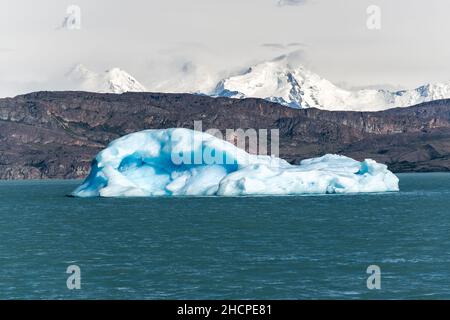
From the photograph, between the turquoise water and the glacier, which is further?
the glacier

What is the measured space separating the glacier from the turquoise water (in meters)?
11.4

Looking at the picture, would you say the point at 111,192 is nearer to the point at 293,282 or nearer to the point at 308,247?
the point at 308,247

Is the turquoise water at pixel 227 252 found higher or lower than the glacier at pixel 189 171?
lower

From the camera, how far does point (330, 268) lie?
44.8 meters

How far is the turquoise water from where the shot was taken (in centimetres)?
3897

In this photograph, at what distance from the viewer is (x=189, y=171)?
10475 cm

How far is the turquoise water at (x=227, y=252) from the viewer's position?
128 feet

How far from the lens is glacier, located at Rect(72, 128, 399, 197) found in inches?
4011

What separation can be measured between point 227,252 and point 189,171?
173ft

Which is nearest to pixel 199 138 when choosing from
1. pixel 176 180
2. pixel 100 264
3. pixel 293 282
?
pixel 176 180

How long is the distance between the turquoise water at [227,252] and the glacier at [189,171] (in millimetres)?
11437

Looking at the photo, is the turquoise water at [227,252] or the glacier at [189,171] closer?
the turquoise water at [227,252]

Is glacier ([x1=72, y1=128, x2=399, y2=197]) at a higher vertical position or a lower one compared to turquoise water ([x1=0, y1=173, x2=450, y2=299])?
higher
